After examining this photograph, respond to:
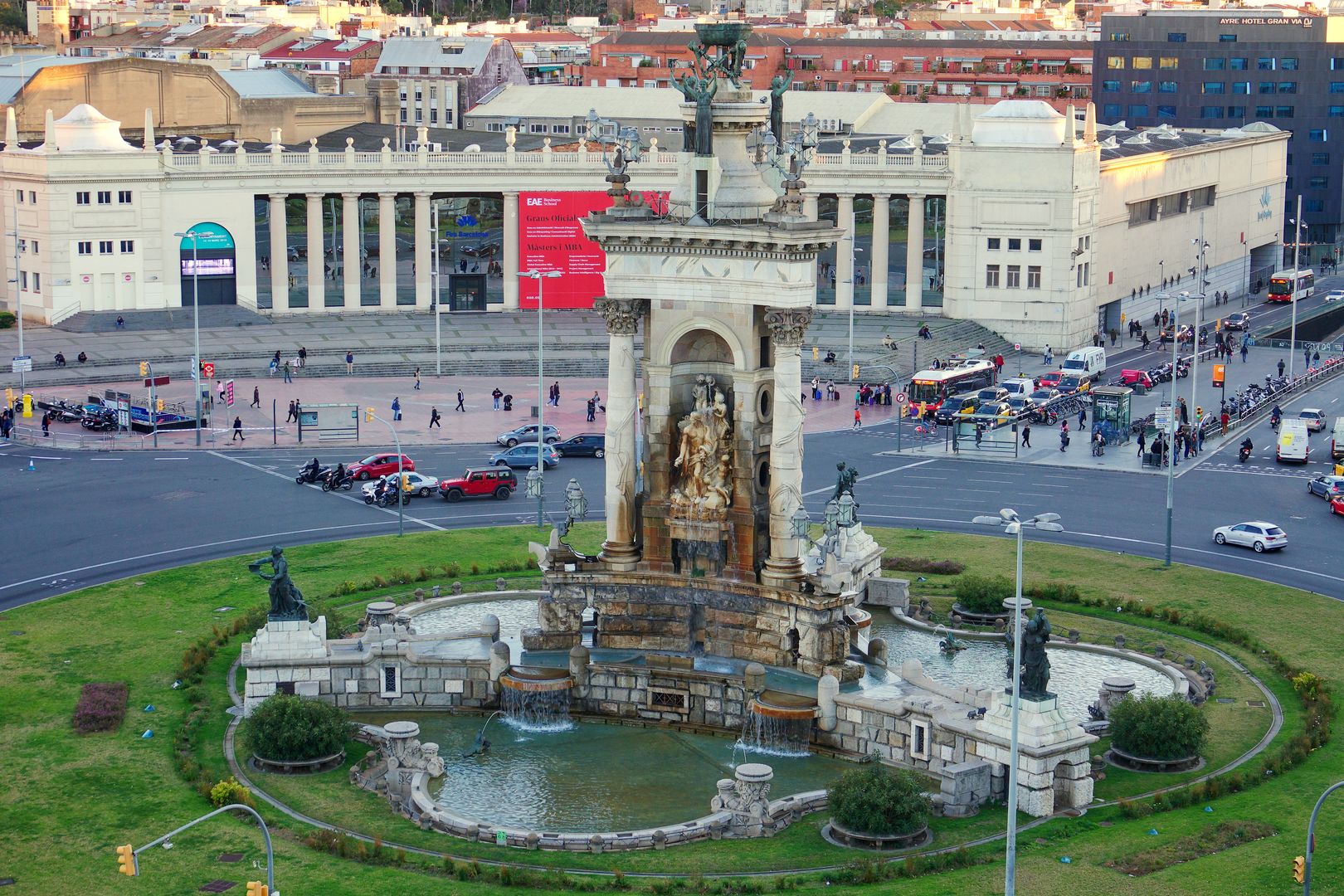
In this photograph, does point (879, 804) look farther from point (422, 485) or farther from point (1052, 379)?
point (1052, 379)

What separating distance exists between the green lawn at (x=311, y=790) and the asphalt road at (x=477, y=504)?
18.7ft

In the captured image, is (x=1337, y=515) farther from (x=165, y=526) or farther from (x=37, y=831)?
(x=37, y=831)

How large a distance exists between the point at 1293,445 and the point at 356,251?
7090 centimetres

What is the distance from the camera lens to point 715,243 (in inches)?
2820

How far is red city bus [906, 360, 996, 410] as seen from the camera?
133 meters

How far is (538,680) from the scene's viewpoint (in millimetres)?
71125

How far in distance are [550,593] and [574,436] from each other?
46.7 m

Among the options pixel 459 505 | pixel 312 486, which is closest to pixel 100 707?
pixel 459 505

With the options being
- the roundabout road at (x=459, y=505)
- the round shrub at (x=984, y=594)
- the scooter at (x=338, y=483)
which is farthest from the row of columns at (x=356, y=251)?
the round shrub at (x=984, y=594)

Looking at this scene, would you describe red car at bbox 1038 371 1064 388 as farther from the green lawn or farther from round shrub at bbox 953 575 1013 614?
round shrub at bbox 953 575 1013 614

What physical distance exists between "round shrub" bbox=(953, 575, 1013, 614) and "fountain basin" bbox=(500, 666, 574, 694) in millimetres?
19228

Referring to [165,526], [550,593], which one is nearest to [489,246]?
[165,526]

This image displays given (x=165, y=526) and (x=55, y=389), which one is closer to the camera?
(x=165, y=526)

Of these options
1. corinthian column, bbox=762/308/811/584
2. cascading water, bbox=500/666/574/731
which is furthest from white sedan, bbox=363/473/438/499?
corinthian column, bbox=762/308/811/584
